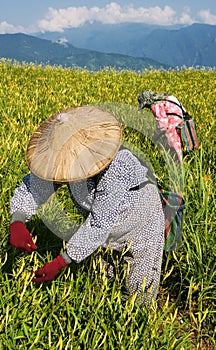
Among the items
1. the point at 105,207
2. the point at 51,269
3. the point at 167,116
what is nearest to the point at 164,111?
the point at 167,116

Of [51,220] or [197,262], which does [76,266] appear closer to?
[51,220]

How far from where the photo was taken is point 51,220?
2.79 metres

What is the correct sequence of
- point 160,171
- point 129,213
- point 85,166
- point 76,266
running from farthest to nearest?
point 160,171, point 76,266, point 129,213, point 85,166

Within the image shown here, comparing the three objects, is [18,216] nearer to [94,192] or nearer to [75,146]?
[94,192]

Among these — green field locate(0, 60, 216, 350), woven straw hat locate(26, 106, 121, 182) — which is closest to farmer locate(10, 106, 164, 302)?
woven straw hat locate(26, 106, 121, 182)

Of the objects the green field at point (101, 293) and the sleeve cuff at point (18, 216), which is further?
the sleeve cuff at point (18, 216)

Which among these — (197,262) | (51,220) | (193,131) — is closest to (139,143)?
(193,131)

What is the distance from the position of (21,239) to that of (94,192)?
1.35 ft

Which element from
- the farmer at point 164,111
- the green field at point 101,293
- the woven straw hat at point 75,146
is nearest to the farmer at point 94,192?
the woven straw hat at point 75,146

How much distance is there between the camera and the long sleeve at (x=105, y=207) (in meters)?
1.89

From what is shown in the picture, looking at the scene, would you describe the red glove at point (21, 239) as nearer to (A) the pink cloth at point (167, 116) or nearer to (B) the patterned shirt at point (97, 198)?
(B) the patterned shirt at point (97, 198)

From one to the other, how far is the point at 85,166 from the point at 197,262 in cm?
98

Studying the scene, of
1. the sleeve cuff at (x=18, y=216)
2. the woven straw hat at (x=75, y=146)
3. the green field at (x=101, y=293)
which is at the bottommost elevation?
the green field at (x=101, y=293)

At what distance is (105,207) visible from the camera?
1.93 m
